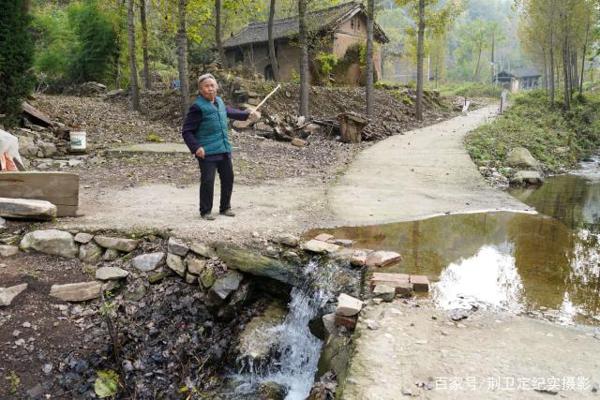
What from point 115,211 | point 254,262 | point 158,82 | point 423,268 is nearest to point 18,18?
point 115,211

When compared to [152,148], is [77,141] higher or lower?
higher

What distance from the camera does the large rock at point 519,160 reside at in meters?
10.9

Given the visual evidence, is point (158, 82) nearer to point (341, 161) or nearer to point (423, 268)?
point (341, 161)

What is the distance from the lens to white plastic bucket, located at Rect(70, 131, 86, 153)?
31.7 feet

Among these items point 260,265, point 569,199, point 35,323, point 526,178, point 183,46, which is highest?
point 183,46

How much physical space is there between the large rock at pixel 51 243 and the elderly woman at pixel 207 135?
1591mm

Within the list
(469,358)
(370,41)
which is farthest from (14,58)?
(370,41)

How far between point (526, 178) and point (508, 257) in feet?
17.5

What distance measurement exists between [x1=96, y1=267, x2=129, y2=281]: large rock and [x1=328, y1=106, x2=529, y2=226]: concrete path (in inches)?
112

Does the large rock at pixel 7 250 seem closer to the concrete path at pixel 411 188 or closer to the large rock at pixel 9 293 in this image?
the large rock at pixel 9 293

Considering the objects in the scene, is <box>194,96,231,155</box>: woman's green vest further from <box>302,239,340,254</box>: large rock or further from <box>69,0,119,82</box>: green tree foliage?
<box>69,0,119,82</box>: green tree foliage

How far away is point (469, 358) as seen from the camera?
10.5ft

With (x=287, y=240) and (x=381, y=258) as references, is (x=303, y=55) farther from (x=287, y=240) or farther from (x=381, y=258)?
(x=381, y=258)

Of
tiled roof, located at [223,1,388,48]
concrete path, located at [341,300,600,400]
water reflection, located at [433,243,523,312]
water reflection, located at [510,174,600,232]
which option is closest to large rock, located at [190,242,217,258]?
concrete path, located at [341,300,600,400]
